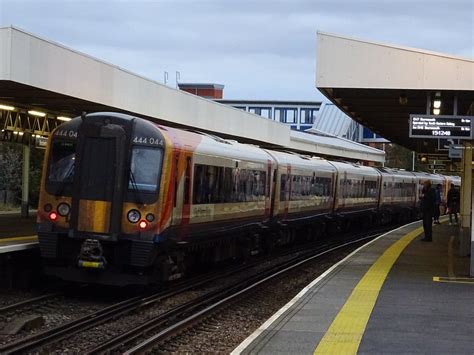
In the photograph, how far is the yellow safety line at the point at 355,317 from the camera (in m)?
7.71

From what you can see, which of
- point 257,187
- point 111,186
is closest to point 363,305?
point 111,186

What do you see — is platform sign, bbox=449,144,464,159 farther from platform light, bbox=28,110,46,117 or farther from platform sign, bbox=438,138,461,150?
platform light, bbox=28,110,46,117

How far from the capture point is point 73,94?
1602cm

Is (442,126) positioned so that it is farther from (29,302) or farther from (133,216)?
(29,302)

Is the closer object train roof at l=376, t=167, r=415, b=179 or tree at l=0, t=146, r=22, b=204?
train roof at l=376, t=167, r=415, b=179

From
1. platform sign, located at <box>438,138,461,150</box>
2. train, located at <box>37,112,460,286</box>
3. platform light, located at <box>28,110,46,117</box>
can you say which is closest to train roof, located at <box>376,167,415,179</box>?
platform sign, located at <box>438,138,461,150</box>

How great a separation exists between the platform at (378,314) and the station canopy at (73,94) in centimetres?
662

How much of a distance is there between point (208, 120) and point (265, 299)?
1301cm

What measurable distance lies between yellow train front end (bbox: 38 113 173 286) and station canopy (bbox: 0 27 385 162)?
2.60 m

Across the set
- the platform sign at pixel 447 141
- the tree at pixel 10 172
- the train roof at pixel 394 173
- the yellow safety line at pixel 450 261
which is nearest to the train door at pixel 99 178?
the platform sign at pixel 447 141

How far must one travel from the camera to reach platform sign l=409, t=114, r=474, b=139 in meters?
12.9

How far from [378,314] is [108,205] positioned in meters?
4.54

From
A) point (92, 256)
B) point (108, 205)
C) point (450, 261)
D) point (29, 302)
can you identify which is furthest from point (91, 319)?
point (450, 261)

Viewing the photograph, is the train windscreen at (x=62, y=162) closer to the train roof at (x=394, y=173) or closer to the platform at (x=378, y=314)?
the platform at (x=378, y=314)
